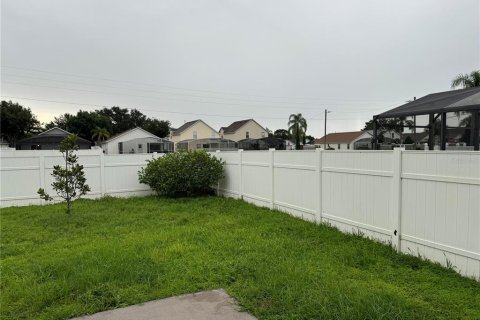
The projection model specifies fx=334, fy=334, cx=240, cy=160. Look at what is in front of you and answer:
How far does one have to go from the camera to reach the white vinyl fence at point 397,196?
12.4ft

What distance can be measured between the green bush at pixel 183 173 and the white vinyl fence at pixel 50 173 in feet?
1.95

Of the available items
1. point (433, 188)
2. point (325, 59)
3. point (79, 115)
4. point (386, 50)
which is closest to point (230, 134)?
point (79, 115)

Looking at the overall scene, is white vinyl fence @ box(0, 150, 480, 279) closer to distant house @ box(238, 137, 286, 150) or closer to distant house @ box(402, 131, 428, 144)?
distant house @ box(402, 131, 428, 144)


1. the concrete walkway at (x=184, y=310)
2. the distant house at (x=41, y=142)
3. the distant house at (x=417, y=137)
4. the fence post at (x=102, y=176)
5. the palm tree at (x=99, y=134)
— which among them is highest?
the palm tree at (x=99, y=134)

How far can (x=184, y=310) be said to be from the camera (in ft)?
10.2

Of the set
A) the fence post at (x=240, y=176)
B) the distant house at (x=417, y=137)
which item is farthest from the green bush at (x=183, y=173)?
the distant house at (x=417, y=137)

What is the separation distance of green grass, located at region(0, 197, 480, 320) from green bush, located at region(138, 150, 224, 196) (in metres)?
3.54

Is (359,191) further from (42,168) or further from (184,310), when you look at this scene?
(42,168)

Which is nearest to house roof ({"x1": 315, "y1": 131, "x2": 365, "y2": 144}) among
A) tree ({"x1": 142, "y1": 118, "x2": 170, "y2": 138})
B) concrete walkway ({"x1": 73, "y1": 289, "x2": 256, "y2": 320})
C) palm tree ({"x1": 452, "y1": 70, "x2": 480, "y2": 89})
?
tree ({"x1": 142, "y1": 118, "x2": 170, "y2": 138})

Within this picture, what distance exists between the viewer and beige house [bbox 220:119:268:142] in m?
58.0

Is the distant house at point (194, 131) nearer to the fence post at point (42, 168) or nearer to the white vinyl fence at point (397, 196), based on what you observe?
the fence post at point (42, 168)

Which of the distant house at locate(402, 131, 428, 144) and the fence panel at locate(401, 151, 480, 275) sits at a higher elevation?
the distant house at locate(402, 131, 428, 144)

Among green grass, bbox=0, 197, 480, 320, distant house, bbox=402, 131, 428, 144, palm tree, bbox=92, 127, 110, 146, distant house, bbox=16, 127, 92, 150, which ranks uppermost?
palm tree, bbox=92, 127, 110, 146

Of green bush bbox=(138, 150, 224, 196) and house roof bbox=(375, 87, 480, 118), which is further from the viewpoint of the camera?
green bush bbox=(138, 150, 224, 196)
